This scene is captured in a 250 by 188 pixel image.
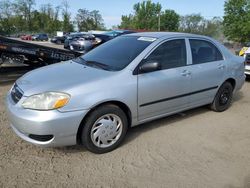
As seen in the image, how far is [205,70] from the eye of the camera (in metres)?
5.00

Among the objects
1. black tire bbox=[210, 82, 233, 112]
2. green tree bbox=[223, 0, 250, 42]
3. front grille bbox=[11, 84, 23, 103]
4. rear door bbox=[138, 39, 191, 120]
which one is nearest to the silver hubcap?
rear door bbox=[138, 39, 191, 120]

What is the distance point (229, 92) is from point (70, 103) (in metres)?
3.66

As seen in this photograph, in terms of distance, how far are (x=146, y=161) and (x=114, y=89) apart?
104 cm

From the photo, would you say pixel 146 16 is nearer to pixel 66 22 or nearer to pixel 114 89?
pixel 66 22

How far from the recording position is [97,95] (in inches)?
141

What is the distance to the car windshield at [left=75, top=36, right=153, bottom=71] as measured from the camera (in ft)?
13.6

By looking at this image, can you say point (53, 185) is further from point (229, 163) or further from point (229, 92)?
point (229, 92)

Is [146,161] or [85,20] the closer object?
[146,161]

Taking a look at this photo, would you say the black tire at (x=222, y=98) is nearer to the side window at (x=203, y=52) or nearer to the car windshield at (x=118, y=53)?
the side window at (x=203, y=52)

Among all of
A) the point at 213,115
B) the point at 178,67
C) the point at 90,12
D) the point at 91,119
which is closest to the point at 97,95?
the point at 91,119

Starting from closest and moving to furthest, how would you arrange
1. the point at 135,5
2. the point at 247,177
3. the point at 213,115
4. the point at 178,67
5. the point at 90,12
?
the point at 247,177 → the point at 178,67 → the point at 213,115 → the point at 135,5 → the point at 90,12

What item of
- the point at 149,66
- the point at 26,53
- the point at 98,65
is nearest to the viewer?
the point at 149,66

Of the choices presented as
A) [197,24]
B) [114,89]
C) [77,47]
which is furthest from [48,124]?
[197,24]

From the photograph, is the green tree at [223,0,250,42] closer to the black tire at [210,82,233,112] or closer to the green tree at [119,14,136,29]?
the black tire at [210,82,233,112]
